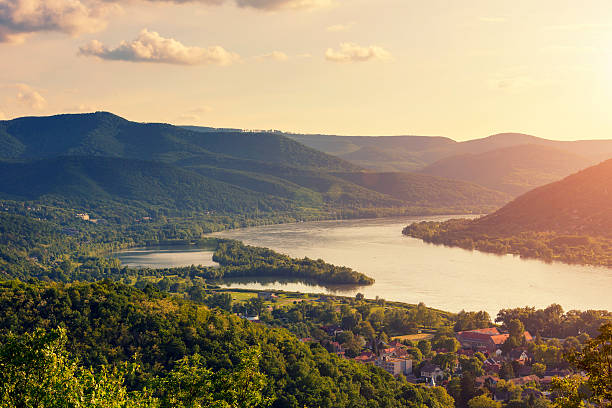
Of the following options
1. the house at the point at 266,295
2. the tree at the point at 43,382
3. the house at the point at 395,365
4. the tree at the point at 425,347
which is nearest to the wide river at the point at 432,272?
the house at the point at 266,295

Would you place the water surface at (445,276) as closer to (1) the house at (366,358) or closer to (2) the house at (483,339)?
(2) the house at (483,339)

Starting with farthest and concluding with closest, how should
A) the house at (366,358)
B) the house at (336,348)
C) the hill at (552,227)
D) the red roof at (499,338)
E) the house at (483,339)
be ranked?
the hill at (552,227), the red roof at (499,338), the house at (483,339), the house at (336,348), the house at (366,358)

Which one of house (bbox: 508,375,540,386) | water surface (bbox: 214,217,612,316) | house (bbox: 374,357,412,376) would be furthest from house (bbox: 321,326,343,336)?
house (bbox: 508,375,540,386)

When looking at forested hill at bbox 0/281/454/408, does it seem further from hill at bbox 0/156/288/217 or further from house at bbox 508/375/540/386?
hill at bbox 0/156/288/217

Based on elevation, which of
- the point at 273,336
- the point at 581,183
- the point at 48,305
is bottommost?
the point at 273,336

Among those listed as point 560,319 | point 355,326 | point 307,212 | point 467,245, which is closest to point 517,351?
point 560,319

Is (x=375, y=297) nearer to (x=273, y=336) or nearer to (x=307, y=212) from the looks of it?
(x=273, y=336)
